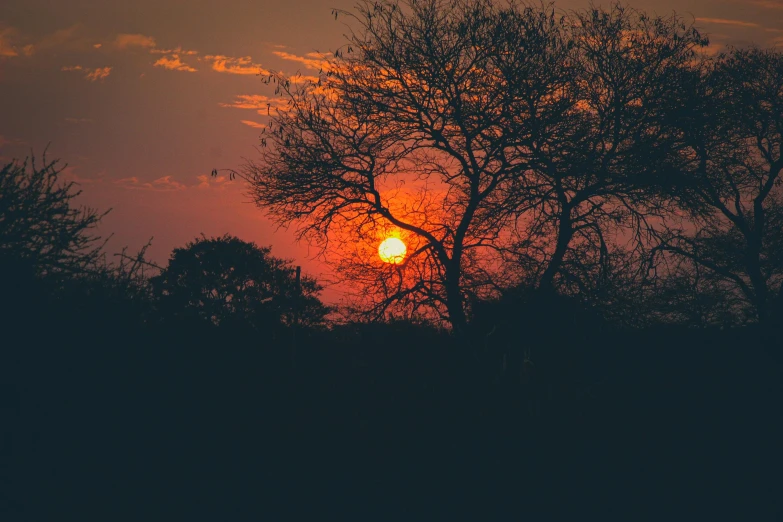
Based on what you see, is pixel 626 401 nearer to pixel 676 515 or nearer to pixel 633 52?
pixel 676 515

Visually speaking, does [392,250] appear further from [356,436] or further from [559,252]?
[356,436]

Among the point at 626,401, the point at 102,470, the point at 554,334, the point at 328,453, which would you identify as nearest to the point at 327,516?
the point at 328,453

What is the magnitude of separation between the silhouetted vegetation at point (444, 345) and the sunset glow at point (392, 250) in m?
0.24

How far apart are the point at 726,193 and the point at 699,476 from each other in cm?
1368

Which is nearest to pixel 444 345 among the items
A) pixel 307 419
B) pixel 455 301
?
pixel 455 301

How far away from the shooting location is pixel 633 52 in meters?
16.2

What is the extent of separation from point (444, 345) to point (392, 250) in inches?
115

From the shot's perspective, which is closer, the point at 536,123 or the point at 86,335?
the point at 86,335

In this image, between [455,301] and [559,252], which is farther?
[455,301]

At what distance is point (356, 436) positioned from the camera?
10.3 metres

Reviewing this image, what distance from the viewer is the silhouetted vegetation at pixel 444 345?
334 inches

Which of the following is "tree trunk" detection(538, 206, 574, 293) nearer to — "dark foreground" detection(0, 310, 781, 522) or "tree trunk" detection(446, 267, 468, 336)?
"tree trunk" detection(446, 267, 468, 336)

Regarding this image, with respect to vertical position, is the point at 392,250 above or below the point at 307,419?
above

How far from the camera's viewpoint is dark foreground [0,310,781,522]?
8094 mm
